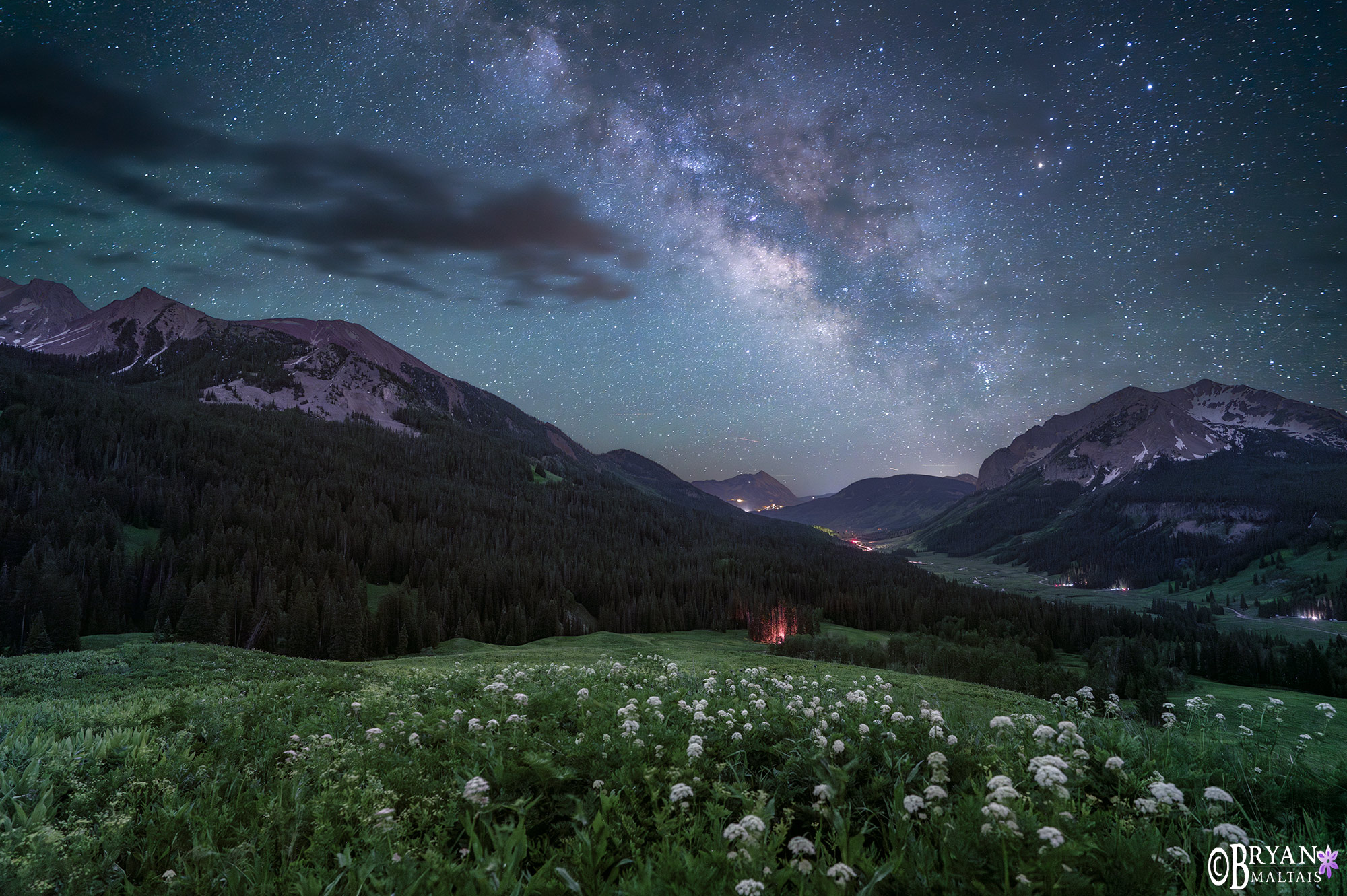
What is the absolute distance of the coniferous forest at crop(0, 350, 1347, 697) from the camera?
234 ft

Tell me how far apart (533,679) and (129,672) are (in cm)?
2064

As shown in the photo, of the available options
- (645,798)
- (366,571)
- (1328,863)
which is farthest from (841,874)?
(366,571)

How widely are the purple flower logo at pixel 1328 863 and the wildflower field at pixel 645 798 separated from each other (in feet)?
0.48

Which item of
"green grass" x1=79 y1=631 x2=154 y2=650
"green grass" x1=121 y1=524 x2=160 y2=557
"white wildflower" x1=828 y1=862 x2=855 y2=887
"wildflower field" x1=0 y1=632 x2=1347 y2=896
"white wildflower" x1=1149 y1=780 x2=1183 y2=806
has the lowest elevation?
"green grass" x1=79 y1=631 x2=154 y2=650

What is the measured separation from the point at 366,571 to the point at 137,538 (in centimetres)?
4758

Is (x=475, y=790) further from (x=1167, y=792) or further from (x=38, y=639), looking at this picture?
(x=38, y=639)

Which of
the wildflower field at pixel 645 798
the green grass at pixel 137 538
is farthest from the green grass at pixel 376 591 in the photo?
the wildflower field at pixel 645 798

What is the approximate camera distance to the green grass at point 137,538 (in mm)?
100394

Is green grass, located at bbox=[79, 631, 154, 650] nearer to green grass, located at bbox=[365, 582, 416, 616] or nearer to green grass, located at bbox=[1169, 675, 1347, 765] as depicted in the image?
green grass, located at bbox=[365, 582, 416, 616]

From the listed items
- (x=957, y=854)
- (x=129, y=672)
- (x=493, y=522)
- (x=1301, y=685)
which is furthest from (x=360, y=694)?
(x=493, y=522)

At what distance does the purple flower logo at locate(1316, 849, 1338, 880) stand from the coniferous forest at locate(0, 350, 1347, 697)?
67.6 m

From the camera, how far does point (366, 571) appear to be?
109562 millimetres

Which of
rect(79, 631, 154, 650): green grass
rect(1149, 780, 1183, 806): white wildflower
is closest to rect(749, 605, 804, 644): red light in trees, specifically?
rect(79, 631, 154, 650): green grass

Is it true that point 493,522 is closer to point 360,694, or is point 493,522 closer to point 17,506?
point 17,506
